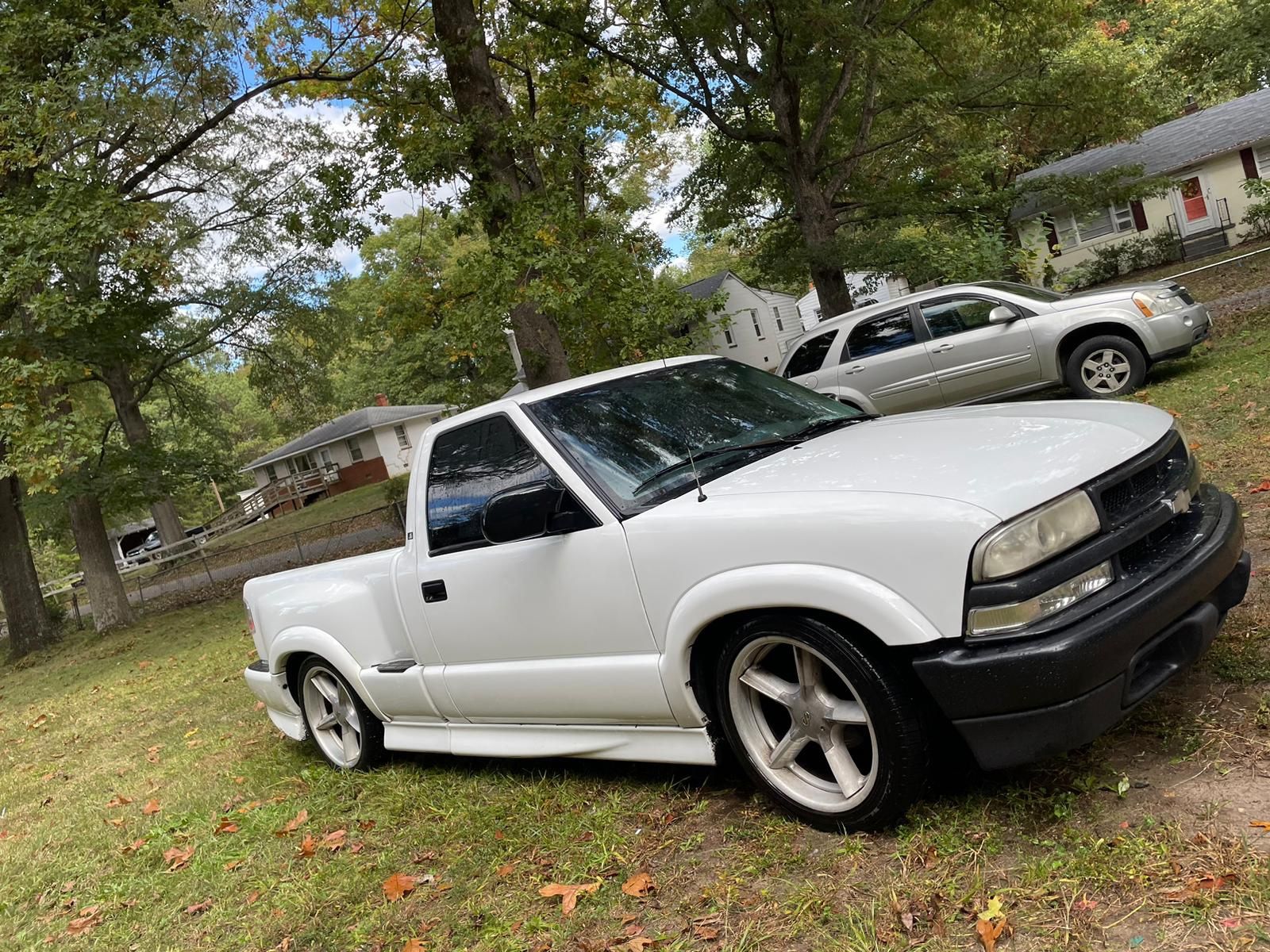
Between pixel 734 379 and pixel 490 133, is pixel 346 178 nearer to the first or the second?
pixel 490 133

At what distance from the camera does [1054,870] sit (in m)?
2.63

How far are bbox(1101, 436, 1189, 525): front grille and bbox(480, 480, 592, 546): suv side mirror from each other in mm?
1790

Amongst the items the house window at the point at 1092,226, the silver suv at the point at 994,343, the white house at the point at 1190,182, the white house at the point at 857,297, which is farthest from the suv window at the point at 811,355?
the house window at the point at 1092,226

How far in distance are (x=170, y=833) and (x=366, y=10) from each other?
1422 cm

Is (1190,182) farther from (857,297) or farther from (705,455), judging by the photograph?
(705,455)

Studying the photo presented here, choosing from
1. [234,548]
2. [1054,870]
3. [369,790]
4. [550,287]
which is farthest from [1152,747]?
[234,548]

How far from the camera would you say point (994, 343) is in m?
10.5

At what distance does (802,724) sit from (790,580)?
558 mm

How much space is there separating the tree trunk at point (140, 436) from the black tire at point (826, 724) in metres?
15.1

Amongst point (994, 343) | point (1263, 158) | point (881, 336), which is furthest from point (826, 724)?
point (1263, 158)

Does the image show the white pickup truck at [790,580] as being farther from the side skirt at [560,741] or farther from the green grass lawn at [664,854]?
the green grass lawn at [664,854]

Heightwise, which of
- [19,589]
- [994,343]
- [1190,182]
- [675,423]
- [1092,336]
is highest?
[1190,182]

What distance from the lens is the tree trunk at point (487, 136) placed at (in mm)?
11344

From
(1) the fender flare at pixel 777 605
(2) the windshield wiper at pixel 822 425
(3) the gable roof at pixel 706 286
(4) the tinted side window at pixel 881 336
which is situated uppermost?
(3) the gable roof at pixel 706 286
